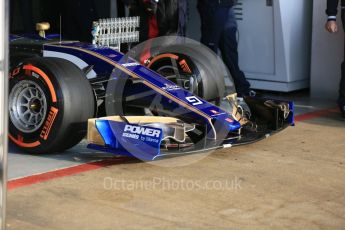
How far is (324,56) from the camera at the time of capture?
31.0 feet

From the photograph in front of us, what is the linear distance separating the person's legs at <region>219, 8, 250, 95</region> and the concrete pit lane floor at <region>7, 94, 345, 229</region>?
2.18 meters

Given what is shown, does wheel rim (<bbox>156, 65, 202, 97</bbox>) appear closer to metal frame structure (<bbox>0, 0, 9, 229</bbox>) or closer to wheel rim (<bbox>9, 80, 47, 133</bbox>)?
wheel rim (<bbox>9, 80, 47, 133</bbox>)

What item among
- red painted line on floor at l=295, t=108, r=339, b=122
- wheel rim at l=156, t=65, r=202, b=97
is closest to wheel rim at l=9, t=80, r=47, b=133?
wheel rim at l=156, t=65, r=202, b=97

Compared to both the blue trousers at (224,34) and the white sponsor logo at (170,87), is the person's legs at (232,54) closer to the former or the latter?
the blue trousers at (224,34)

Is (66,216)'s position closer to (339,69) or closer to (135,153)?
(135,153)

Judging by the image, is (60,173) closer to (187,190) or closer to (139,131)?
(139,131)

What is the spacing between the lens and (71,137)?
6258mm

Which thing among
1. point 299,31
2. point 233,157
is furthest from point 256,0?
point 233,157

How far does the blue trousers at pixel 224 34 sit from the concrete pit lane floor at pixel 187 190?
222cm

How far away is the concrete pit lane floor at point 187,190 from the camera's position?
4.91 m

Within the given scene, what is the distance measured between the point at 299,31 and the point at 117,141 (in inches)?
170

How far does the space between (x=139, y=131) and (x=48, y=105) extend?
2.72ft

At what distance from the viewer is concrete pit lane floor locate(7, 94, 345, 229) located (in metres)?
4.91

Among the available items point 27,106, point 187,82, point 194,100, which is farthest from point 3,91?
point 187,82
